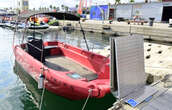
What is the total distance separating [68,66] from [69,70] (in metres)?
0.45

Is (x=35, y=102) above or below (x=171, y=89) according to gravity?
below

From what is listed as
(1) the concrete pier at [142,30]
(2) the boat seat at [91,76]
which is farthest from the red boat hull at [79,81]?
(1) the concrete pier at [142,30]

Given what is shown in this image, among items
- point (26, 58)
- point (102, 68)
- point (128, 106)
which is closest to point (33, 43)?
point (26, 58)

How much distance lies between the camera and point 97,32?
2247cm

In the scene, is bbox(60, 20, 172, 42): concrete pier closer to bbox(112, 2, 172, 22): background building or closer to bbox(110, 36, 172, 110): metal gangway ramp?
bbox(112, 2, 172, 22): background building

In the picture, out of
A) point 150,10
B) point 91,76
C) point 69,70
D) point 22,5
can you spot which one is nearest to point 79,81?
point 91,76

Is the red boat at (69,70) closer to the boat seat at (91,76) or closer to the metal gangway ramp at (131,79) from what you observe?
the boat seat at (91,76)

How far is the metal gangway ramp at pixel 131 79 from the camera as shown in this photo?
3094 millimetres

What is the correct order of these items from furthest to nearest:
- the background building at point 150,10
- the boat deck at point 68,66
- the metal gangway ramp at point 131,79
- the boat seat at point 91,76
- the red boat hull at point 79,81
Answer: the background building at point 150,10, the boat deck at point 68,66, the boat seat at point 91,76, the red boat hull at point 79,81, the metal gangway ramp at point 131,79

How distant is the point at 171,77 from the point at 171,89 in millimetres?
740

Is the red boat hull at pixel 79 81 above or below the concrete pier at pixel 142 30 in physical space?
below

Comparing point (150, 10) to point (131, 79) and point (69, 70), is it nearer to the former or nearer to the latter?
point (69, 70)

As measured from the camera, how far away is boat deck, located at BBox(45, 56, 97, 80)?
18.2 ft

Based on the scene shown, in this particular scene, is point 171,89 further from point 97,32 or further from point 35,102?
point 97,32
